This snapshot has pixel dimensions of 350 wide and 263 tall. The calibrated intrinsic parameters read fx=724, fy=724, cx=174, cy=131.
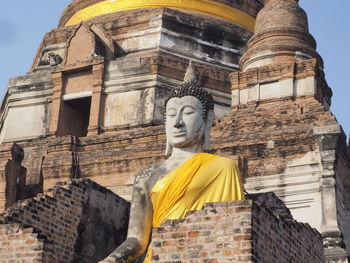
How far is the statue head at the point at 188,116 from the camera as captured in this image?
810cm

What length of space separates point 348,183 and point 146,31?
25.7ft

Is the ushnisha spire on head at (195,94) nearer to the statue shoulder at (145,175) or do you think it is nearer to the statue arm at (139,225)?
the statue shoulder at (145,175)

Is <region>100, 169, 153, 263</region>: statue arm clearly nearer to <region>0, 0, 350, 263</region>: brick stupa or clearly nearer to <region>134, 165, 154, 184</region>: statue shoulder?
<region>134, 165, 154, 184</region>: statue shoulder

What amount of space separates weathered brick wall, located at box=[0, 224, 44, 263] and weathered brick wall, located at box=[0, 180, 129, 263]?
3 cm

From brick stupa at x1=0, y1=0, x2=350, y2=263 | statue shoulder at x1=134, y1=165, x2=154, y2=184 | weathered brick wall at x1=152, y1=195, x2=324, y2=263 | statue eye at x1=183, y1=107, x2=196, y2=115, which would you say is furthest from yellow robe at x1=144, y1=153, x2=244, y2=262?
weathered brick wall at x1=152, y1=195, x2=324, y2=263

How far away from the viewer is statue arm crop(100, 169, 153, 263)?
747cm

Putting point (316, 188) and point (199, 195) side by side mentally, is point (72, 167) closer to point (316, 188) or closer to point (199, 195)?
point (316, 188)

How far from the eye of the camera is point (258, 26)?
54.9 feet

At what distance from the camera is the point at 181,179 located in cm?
746

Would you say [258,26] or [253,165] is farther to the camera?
[258,26]

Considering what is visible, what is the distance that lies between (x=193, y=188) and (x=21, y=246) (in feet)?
6.60

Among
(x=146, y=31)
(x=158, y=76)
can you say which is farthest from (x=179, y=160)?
(x=146, y=31)

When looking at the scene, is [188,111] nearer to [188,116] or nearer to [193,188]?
[188,116]

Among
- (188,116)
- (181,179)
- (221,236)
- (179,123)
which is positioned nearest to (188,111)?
(188,116)
